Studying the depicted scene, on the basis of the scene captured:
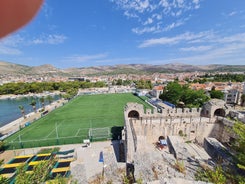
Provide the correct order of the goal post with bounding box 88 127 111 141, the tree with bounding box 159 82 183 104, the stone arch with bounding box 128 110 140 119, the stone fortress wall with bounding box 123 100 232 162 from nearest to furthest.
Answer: the stone fortress wall with bounding box 123 100 232 162 → the stone arch with bounding box 128 110 140 119 → the goal post with bounding box 88 127 111 141 → the tree with bounding box 159 82 183 104

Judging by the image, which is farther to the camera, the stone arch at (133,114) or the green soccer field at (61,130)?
the green soccer field at (61,130)

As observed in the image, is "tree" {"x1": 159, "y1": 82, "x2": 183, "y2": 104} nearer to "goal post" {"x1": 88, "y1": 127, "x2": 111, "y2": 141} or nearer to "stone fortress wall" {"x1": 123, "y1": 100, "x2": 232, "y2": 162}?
"stone fortress wall" {"x1": 123, "y1": 100, "x2": 232, "y2": 162}

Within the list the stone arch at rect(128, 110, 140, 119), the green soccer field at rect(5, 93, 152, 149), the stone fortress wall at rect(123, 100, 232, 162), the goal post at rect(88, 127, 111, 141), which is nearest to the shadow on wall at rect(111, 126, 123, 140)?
the green soccer field at rect(5, 93, 152, 149)

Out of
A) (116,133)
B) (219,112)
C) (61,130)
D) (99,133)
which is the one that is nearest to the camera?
(219,112)

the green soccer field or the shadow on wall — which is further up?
the shadow on wall

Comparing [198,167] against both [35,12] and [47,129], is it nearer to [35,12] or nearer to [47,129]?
[35,12]

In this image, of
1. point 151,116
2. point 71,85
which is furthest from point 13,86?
point 151,116

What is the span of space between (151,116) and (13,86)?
2758 inches

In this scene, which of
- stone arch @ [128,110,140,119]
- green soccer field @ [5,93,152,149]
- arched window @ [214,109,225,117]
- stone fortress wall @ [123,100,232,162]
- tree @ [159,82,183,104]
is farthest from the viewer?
tree @ [159,82,183,104]

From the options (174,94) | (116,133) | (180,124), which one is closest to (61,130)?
(116,133)

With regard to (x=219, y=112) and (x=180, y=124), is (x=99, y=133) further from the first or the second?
(x=219, y=112)

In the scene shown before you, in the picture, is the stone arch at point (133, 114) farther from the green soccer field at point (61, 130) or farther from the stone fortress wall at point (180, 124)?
the green soccer field at point (61, 130)

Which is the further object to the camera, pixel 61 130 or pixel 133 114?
pixel 61 130

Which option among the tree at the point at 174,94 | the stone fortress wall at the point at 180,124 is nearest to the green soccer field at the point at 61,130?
the stone fortress wall at the point at 180,124
